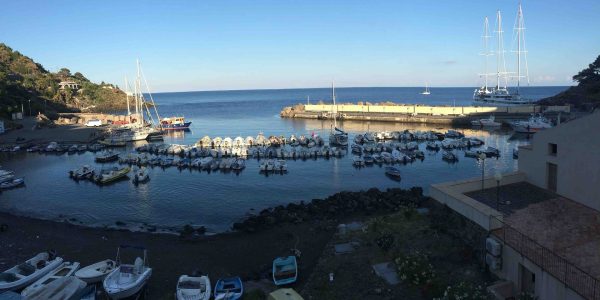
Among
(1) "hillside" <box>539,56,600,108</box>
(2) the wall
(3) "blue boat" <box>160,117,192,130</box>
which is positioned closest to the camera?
(2) the wall

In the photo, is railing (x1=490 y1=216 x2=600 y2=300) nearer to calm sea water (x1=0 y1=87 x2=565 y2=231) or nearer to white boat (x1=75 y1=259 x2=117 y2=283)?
white boat (x1=75 y1=259 x2=117 y2=283)

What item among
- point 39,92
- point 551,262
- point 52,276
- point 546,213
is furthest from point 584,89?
point 39,92

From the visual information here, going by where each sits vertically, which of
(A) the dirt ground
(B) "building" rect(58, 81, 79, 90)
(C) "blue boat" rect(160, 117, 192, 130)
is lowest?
(A) the dirt ground

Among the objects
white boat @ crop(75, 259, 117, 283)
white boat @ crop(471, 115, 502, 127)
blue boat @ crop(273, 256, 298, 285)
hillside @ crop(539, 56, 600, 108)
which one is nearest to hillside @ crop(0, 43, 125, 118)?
white boat @ crop(75, 259, 117, 283)

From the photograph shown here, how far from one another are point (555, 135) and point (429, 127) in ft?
179

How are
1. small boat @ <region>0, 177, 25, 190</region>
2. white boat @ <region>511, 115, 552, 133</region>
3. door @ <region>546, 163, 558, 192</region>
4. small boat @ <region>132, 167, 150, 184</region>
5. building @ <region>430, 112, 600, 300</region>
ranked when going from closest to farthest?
building @ <region>430, 112, 600, 300</region> < door @ <region>546, 163, 558, 192</region> < small boat @ <region>0, 177, 25, 190</region> < small boat @ <region>132, 167, 150, 184</region> < white boat @ <region>511, 115, 552, 133</region>

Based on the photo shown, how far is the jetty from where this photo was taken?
229 ft

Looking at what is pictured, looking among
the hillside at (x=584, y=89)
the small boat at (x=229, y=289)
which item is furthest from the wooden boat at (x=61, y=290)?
the hillside at (x=584, y=89)

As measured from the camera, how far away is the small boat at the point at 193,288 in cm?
1443

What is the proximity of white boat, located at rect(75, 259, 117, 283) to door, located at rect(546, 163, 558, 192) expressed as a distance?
56.2 feet

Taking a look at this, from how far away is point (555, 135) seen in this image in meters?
15.7

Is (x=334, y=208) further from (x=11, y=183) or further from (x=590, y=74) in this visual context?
(x=590, y=74)

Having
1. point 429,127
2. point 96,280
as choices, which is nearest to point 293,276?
point 96,280

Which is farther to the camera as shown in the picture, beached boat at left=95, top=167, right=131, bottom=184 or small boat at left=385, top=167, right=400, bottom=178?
beached boat at left=95, top=167, right=131, bottom=184
